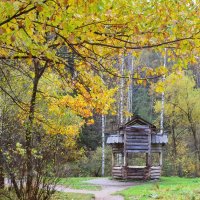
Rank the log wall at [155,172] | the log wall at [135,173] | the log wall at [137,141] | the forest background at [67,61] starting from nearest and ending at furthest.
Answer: the forest background at [67,61]
the log wall at [135,173]
the log wall at [137,141]
the log wall at [155,172]

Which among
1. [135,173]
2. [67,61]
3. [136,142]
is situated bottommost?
[135,173]

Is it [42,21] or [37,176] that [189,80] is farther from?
[42,21]

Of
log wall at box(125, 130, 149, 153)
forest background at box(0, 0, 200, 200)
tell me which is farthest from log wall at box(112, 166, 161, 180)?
forest background at box(0, 0, 200, 200)

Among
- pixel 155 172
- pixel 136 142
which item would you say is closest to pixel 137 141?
pixel 136 142

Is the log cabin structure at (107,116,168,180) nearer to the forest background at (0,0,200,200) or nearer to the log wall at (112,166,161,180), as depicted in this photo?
the log wall at (112,166,161,180)

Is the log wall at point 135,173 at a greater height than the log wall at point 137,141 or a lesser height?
lesser

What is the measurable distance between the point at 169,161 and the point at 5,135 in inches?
806

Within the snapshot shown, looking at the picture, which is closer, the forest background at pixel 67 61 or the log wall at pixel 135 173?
the forest background at pixel 67 61

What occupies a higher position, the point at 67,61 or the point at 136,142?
the point at 67,61

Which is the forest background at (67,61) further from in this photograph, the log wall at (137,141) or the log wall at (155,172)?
the log wall at (155,172)

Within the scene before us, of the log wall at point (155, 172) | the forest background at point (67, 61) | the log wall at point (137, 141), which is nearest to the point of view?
the forest background at point (67, 61)

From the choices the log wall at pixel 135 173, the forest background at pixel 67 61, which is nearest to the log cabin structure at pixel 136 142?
the log wall at pixel 135 173

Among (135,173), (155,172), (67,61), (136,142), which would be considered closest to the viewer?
(67,61)

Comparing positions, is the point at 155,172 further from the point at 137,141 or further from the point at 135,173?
the point at 137,141
